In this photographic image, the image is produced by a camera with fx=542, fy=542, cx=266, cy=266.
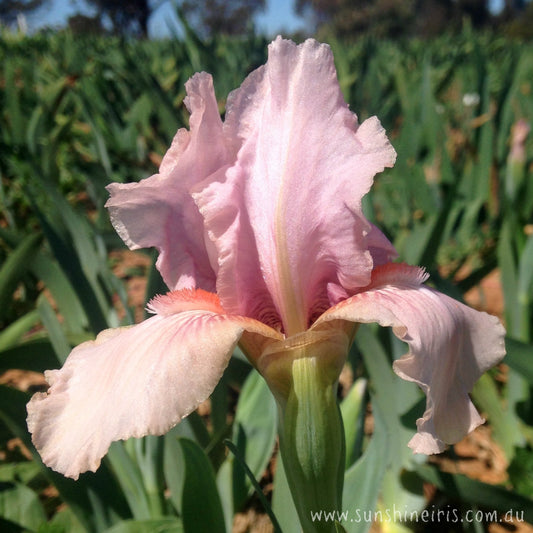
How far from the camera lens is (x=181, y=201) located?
585mm

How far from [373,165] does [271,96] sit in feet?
0.41

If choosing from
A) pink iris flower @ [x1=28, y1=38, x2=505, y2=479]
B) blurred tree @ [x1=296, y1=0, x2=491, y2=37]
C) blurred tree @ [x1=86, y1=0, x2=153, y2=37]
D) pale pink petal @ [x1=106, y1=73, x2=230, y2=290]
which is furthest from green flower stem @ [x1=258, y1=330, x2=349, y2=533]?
blurred tree @ [x1=296, y1=0, x2=491, y2=37]

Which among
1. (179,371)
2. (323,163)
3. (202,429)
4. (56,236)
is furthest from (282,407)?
(56,236)

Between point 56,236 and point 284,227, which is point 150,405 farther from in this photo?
point 56,236

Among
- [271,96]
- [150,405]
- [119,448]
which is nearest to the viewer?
[150,405]

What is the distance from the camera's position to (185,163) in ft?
1.82

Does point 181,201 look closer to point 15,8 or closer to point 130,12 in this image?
point 130,12

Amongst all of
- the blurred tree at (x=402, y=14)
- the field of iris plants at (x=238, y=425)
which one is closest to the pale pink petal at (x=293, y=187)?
the field of iris plants at (x=238, y=425)

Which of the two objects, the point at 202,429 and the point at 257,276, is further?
the point at 202,429

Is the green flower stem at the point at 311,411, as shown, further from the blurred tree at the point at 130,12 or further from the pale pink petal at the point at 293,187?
the blurred tree at the point at 130,12

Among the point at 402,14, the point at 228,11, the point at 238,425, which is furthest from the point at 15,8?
the point at 238,425

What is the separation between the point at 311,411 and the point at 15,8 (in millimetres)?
44079

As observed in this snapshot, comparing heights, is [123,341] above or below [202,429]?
above

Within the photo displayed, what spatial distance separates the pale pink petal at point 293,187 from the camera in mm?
527
